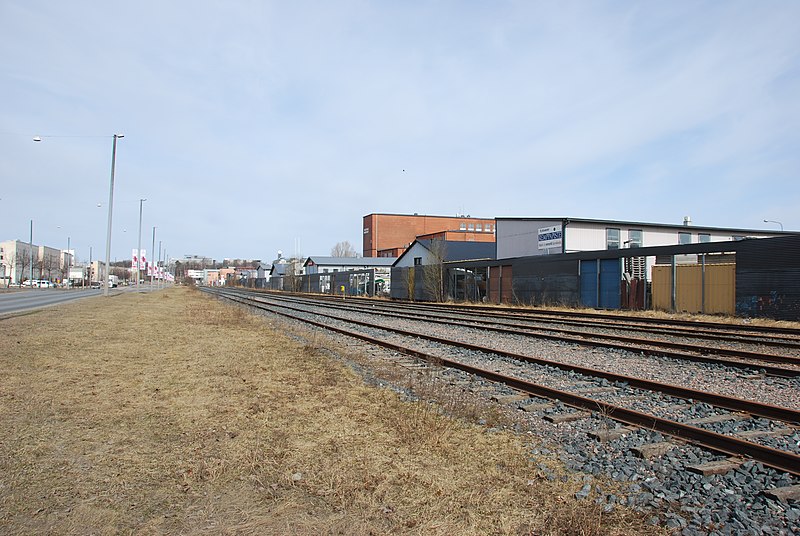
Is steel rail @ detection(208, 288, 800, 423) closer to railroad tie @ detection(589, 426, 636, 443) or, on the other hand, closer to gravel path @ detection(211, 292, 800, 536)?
gravel path @ detection(211, 292, 800, 536)

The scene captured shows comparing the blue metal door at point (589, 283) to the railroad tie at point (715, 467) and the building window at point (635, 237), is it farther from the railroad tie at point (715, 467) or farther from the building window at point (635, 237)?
the railroad tie at point (715, 467)

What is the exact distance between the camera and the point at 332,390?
7949 mm

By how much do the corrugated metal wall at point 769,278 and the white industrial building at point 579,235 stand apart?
53.4 ft

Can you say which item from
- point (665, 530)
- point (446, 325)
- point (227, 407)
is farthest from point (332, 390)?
point (446, 325)

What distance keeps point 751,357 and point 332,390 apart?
31.0ft

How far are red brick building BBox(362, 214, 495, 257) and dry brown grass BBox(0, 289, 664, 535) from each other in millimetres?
99431

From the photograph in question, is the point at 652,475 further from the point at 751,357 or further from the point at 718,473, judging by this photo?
the point at 751,357

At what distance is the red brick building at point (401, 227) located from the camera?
359ft

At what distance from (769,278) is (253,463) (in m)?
24.6

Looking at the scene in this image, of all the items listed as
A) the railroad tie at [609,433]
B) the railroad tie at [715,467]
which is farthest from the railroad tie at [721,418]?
the railroad tie at [715,467]

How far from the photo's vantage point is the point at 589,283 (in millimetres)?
30734

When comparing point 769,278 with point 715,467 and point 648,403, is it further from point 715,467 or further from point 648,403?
point 715,467

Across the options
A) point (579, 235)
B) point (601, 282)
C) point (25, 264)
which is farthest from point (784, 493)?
point (25, 264)

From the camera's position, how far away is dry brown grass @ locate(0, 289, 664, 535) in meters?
3.70
